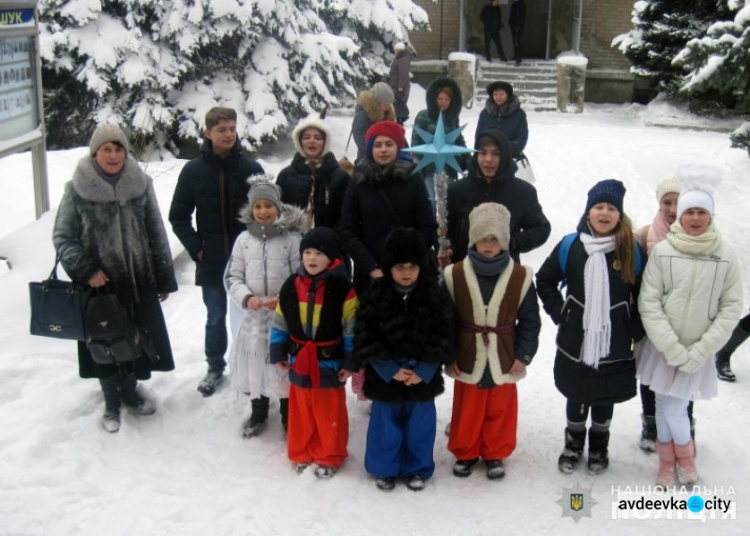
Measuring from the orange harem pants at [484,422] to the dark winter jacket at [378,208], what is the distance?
97cm

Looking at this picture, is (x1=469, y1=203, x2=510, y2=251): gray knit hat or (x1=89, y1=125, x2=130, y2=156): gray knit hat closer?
(x1=469, y1=203, x2=510, y2=251): gray knit hat

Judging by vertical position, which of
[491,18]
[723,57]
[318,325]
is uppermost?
[491,18]

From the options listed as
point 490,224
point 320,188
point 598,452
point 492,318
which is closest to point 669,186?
point 490,224

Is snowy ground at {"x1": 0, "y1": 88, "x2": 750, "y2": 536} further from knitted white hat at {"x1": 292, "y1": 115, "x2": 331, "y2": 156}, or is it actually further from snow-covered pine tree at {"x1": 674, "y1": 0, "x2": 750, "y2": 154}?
snow-covered pine tree at {"x1": 674, "y1": 0, "x2": 750, "y2": 154}

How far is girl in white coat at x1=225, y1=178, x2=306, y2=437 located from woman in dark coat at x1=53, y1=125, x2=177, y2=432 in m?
0.55

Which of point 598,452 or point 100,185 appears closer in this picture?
point 598,452

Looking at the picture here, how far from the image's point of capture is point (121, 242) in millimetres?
4727

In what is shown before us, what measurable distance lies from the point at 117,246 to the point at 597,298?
112 inches

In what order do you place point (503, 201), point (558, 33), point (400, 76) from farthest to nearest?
point (558, 33), point (400, 76), point (503, 201)

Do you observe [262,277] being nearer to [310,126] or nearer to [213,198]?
[213,198]

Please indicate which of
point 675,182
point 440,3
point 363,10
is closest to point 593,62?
point 440,3

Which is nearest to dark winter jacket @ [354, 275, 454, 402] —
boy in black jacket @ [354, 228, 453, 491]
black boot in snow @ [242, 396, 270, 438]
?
boy in black jacket @ [354, 228, 453, 491]

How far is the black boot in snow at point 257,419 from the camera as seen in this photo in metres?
4.92

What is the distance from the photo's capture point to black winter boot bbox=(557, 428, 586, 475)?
14.8 ft
